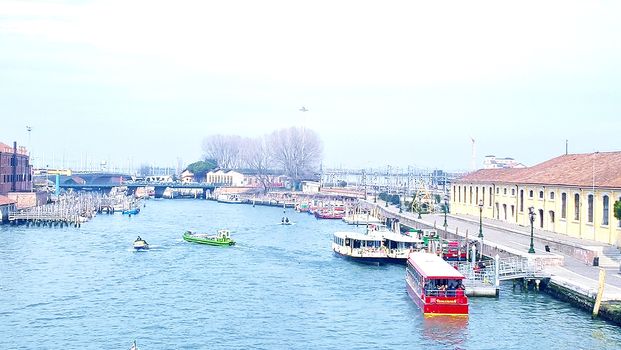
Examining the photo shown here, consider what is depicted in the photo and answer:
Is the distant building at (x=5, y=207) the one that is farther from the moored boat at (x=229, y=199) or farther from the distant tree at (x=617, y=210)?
the distant tree at (x=617, y=210)

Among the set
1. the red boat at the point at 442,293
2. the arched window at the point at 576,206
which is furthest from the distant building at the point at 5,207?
the red boat at the point at 442,293

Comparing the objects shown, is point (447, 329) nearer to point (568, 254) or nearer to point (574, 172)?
point (568, 254)

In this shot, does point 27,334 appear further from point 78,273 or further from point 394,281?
point 394,281

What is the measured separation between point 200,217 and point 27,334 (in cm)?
8196

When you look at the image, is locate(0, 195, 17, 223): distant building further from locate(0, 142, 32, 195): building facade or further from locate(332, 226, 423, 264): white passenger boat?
locate(332, 226, 423, 264): white passenger boat

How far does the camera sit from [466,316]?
37094mm

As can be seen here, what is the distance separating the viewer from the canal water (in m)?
33.5

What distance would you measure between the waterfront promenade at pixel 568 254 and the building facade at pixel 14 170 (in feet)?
223

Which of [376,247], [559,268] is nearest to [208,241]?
[376,247]

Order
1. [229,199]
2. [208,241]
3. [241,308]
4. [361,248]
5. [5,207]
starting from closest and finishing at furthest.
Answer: [241,308]
[361,248]
[208,241]
[5,207]
[229,199]

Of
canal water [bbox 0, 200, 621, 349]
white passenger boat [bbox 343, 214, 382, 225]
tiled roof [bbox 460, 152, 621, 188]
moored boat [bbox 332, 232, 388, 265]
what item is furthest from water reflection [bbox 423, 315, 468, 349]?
white passenger boat [bbox 343, 214, 382, 225]

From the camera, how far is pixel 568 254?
47.9m

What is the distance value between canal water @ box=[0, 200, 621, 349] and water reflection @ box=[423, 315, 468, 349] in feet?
0.16

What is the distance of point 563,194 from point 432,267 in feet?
68.7
